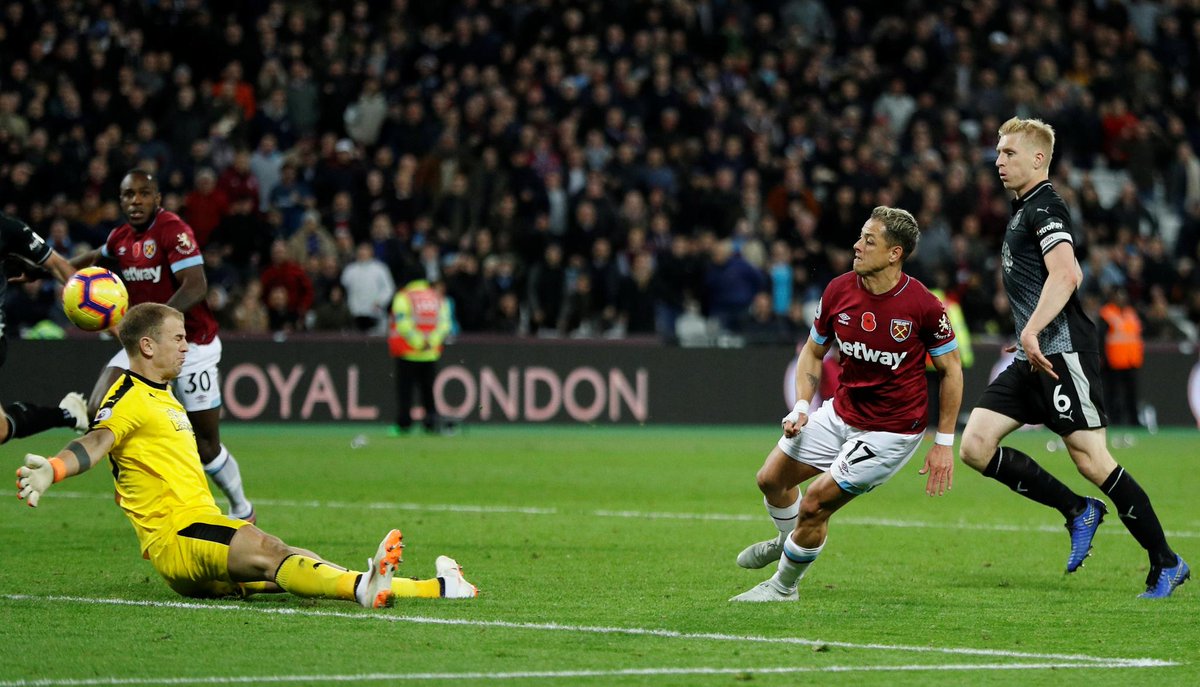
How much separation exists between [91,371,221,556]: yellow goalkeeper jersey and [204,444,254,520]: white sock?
298 centimetres

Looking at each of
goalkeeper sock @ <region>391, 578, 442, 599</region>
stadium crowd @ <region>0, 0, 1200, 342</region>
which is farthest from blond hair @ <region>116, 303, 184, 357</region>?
stadium crowd @ <region>0, 0, 1200, 342</region>

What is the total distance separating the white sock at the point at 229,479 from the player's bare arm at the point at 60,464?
331 cm

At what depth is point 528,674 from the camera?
239 inches

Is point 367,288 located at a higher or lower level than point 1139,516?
higher

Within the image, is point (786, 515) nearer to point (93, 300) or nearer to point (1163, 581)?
point (1163, 581)

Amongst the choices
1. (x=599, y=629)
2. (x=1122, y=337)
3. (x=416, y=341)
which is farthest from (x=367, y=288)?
(x=599, y=629)

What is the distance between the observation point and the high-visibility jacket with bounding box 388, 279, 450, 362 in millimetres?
20250

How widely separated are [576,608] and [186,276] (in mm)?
3942

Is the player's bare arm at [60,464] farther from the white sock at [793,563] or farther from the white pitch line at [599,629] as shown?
the white sock at [793,563]

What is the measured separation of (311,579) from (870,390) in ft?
9.36

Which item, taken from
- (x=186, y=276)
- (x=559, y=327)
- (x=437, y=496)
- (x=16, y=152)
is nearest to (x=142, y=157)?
(x=16, y=152)

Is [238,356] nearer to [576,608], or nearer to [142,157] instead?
[142,157]

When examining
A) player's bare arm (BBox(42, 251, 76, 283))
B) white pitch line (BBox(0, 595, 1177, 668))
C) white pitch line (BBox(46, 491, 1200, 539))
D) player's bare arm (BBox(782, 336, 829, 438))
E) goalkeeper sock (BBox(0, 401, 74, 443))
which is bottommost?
white pitch line (BBox(46, 491, 1200, 539))

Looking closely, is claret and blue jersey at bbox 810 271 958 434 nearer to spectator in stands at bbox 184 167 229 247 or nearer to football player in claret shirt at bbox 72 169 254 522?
football player in claret shirt at bbox 72 169 254 522
